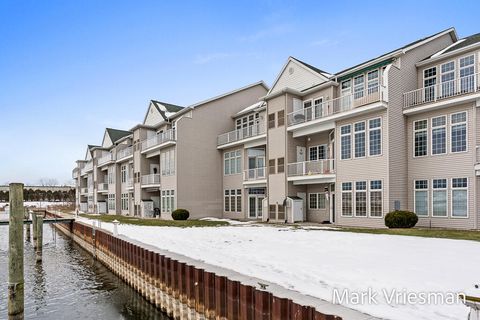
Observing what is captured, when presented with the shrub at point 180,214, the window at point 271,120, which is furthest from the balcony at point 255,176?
the shrub at point 180,214

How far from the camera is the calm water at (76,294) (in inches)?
408

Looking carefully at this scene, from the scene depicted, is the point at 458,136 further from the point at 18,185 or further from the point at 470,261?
the point at 18,185

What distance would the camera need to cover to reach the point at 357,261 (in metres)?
9.49

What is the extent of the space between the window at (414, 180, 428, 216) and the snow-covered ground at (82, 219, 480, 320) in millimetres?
6528

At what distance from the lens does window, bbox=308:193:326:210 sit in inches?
982

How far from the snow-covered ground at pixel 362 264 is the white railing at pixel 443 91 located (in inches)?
372

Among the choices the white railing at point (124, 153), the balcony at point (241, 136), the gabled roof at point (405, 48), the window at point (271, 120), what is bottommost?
the white railing at point (124, 153)

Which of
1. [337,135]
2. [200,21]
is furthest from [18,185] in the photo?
[337,135]

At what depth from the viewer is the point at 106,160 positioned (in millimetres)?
50562

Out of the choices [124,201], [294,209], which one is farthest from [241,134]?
[124,201]

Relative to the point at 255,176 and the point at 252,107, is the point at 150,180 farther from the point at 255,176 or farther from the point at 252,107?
the point at 252,107

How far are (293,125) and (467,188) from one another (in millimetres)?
11442

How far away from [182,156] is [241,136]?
227 inches

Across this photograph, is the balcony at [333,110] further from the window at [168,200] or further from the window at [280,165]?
the window at [168,200]
